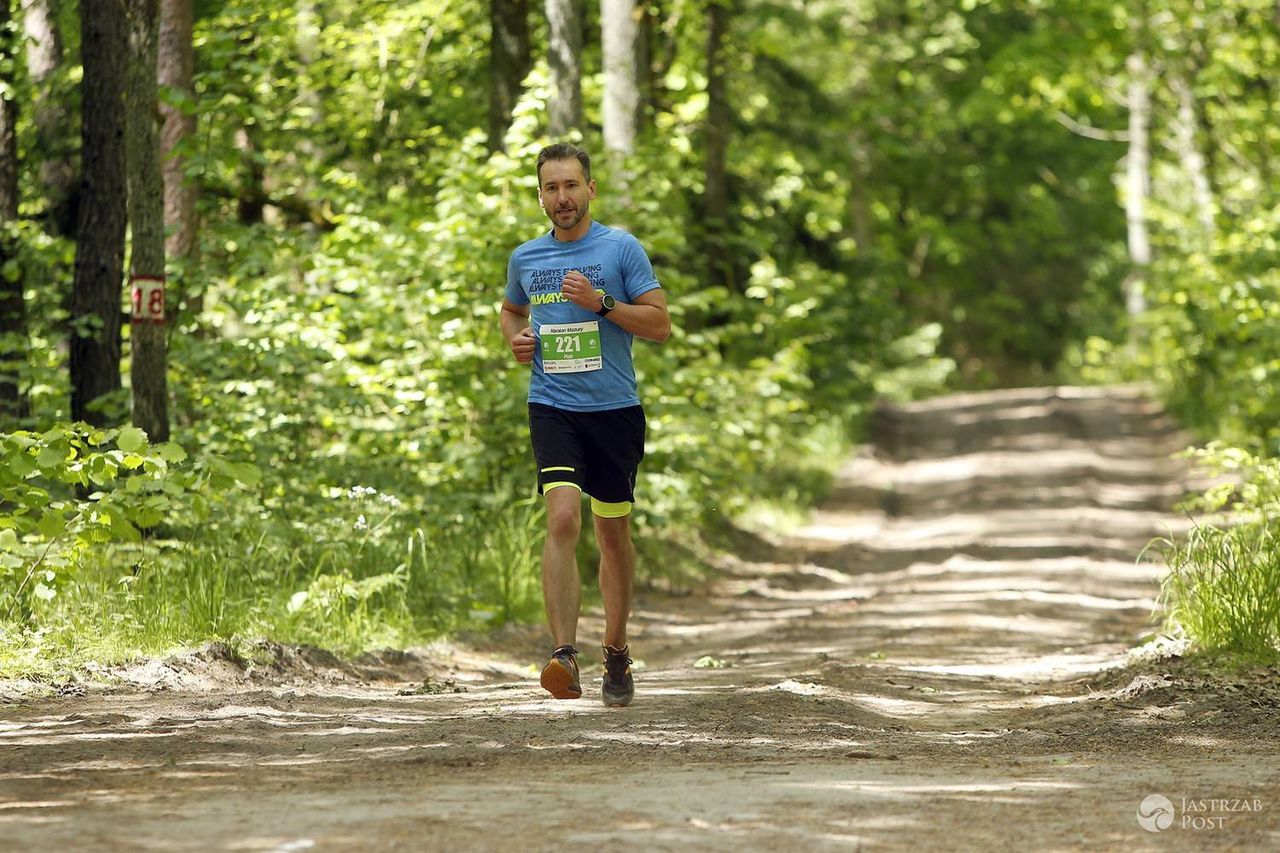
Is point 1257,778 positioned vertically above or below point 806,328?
below

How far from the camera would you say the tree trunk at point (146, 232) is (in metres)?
10.1

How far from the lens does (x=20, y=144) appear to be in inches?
534

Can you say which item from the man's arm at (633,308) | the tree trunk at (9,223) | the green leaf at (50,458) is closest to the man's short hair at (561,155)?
the man's arm at (633,308)

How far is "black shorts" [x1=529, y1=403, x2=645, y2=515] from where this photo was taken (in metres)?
7.19

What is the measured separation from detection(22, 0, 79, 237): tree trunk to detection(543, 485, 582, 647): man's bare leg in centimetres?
761

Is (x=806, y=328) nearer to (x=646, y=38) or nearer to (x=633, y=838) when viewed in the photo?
(x=646, y=38)

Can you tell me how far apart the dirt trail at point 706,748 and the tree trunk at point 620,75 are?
16.3ft

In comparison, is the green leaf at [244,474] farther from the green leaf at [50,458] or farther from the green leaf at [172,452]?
the green leaf at [50,458]

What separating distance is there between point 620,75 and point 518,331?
8.31 m

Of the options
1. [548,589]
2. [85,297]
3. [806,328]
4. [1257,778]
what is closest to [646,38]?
[806,328]

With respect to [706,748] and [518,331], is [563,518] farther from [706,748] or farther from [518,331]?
[706,748]

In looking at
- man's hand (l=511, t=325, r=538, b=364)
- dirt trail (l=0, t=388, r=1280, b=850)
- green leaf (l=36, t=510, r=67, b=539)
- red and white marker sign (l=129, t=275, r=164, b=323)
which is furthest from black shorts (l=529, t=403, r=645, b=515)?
red and white marker sign (l=129, t=275, r=164, b=323)

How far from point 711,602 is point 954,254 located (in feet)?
95.5

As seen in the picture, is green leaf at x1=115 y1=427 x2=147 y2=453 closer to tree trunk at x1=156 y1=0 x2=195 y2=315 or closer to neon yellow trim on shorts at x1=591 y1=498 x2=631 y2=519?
neon yellow trim on shorts at x1=591 y1=498 x2=631 y2=519
